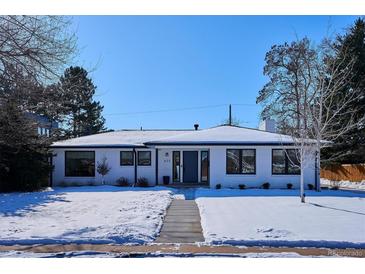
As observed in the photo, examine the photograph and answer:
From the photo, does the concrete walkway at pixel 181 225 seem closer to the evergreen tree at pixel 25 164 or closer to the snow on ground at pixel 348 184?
the evergreen tree at pixel 25 164

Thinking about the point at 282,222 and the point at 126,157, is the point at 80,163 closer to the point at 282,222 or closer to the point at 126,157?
the point at 126,157

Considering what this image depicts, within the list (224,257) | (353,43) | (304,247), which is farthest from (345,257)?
(353,43)

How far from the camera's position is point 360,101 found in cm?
2778

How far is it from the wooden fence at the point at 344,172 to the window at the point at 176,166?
1216cm

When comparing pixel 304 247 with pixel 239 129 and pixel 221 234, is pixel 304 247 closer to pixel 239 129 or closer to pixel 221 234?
pixel 221 234

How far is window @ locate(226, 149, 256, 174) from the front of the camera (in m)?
19.2

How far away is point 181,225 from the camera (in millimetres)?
9328

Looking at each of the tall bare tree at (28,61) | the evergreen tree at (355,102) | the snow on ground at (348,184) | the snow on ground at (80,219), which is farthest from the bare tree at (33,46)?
the evergreen tree at (355,102)

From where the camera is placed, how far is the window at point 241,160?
1922 cm

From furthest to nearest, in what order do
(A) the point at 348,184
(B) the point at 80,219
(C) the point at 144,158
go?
(A) the point at 348,184 < (C) the point at 144,158 < (B) the point at 80,219

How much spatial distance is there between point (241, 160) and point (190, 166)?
10.1 feet

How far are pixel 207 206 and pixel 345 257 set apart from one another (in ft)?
21.1

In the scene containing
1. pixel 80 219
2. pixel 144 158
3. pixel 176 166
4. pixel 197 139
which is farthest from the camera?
pixel 176 166

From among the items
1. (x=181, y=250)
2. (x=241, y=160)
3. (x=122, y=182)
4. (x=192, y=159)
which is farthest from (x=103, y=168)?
(x=181, y=250)
